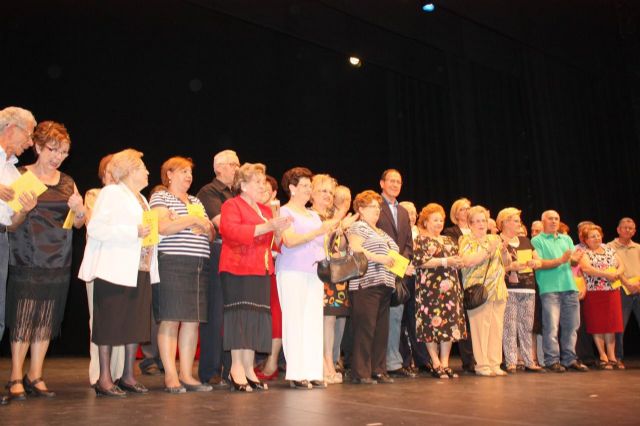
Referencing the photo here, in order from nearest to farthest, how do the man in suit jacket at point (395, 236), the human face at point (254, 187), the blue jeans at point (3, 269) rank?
the blue jeans at point (3, 269)
the human face at point (254, 187)
the man in suit jacket at point (395, 236)

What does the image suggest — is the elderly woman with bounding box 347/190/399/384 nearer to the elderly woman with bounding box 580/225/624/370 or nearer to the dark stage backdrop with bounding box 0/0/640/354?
the elderly woman with bounding box 580/225/624/370

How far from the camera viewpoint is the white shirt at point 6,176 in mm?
3232

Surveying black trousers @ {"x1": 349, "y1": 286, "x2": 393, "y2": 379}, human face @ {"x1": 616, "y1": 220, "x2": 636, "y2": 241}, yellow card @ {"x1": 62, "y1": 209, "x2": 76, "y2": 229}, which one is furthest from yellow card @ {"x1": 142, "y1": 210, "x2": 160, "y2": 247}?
human face @ {"x1": 616, "y1": 220, "x2": 636, "y2": 241}

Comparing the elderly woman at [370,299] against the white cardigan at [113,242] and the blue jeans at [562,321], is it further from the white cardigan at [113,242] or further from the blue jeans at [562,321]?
the blue jeans at [562,321]

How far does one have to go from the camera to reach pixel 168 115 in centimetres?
761

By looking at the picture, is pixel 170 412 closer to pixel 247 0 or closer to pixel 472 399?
pixel 472 399

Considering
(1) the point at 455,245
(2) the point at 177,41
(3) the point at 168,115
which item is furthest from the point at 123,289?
(2) the point at 177,41

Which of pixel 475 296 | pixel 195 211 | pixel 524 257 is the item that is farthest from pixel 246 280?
pixel 524 257

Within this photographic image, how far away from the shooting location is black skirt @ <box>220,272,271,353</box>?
3863 mm

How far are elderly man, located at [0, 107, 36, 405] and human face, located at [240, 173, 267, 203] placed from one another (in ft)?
3.94

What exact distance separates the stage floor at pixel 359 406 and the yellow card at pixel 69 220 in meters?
0.89

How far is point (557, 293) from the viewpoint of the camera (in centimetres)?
603

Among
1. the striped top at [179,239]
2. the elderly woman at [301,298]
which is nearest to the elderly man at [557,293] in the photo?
the elderly woman at [301,298]

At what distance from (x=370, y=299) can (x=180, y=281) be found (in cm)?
134
